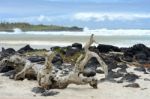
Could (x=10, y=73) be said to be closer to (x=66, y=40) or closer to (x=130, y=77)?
(x=130, y=77)

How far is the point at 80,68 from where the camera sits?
1324cm

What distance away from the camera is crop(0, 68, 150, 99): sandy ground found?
490 inches

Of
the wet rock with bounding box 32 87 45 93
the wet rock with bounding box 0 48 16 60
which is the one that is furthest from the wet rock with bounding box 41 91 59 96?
the wet rock with bounding box 0 48 16 60

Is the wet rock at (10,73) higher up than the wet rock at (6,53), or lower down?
lower down

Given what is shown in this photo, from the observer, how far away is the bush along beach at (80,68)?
1306cm

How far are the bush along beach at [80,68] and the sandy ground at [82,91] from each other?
176mm

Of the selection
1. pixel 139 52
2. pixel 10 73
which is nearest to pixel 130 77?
pixel 10 73

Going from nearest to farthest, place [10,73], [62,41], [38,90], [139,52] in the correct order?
[38,90]
[10,73]
[139,52]
[62,41]

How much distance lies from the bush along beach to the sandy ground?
0.18 metres

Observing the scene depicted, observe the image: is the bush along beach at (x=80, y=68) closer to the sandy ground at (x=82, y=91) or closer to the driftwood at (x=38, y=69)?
the driftwood at (x=38, y=69)

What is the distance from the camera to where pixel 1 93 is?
12.9m

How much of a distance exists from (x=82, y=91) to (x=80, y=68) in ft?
2.09

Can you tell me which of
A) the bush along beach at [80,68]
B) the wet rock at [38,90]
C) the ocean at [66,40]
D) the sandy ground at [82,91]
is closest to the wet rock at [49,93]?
the bush along beach at [80,68]

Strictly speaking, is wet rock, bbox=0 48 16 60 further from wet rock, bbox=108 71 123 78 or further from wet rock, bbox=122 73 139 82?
wet rock, bbox=122 73 139 82
